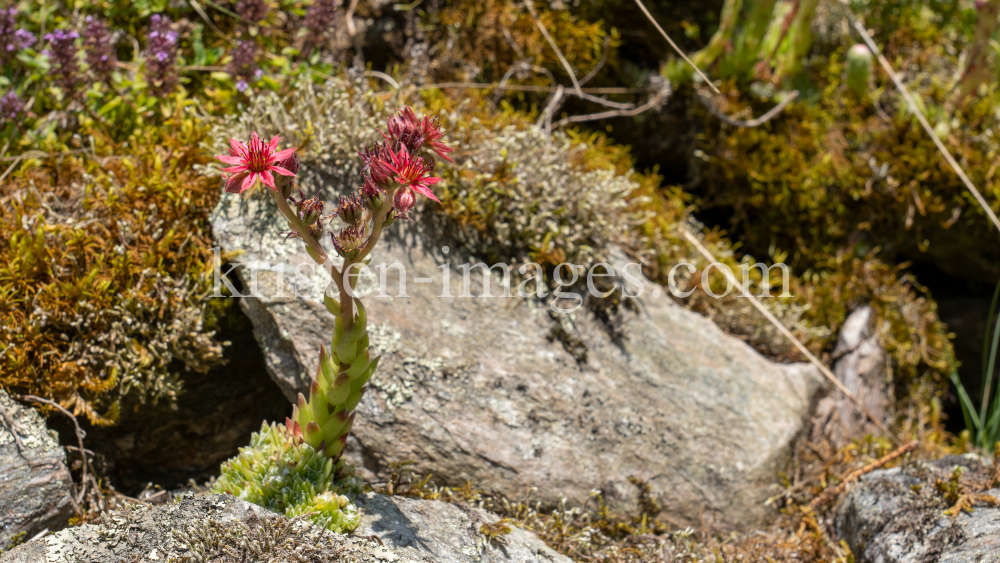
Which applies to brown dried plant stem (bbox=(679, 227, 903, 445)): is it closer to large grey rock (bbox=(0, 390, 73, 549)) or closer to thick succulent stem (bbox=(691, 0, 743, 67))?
thick succulent stem (bbox=(691, 0, 743, 67))

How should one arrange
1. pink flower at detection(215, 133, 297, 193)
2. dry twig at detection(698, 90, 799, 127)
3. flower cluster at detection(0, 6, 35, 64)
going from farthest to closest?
1. dry twig at detection(698, 90, 799, 127)
2. flower cluster at detection(0, 6, 35, 64)
3. pink flower at detection(215, 133, 297, 193)

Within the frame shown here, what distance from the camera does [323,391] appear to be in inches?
98.5

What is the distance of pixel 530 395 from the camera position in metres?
3.41

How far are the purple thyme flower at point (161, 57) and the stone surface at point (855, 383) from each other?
441cm

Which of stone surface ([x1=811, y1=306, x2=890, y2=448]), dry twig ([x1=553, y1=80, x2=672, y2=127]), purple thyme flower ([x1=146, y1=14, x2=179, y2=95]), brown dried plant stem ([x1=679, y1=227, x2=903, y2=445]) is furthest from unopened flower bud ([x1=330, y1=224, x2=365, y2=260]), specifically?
stone surface ([x1=811, y1=306, x2=890, y2=448])

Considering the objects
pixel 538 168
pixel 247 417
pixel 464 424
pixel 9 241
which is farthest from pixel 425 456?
pixel 9 241

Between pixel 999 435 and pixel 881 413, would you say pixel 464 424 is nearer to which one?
pixel 881 413

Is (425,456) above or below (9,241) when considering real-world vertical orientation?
below

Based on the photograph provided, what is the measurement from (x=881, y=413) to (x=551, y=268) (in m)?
2.65

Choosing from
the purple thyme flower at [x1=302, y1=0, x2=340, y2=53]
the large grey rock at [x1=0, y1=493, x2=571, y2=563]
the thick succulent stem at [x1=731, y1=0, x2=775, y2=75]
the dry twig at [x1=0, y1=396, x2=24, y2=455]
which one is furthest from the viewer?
the thick succulent stem at [x1=731, y1=0, x2=775, y2=75]

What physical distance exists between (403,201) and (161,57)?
7.96 ft

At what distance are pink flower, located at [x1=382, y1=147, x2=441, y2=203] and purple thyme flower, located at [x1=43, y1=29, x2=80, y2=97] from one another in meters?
2.62

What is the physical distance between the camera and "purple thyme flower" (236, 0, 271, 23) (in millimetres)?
3959

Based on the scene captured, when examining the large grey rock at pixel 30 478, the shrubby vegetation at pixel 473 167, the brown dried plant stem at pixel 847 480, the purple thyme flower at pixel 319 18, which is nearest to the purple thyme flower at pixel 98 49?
the shrubby vegetation at pixel 473 167
